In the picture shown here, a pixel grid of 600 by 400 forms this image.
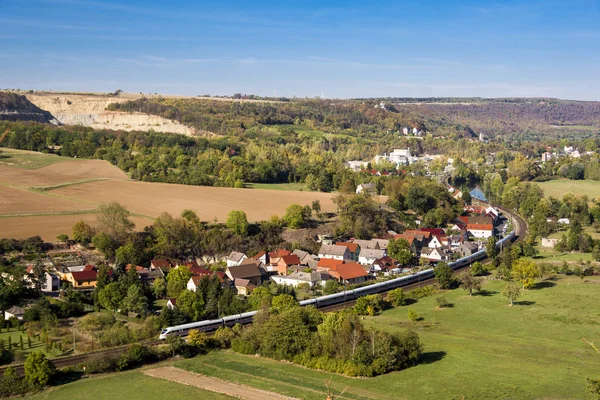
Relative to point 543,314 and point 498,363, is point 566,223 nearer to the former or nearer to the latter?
point 543,314

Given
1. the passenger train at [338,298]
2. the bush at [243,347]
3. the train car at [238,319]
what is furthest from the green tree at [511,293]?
the bush at [243,347]

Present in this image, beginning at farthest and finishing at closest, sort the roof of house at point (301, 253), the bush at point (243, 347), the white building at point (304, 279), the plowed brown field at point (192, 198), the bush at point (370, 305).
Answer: the plowed brown field at point (192, 198) → the roof of house at point (301, 253) → the white building at point (304, 279) → the bush at point (370, 305) → the bush at point (243, 347)

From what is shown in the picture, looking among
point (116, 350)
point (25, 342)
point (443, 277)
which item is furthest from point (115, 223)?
point (443, 277)

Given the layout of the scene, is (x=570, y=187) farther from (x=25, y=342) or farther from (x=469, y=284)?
(x=25, y=342)

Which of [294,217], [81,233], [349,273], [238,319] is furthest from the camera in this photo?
[294,217]

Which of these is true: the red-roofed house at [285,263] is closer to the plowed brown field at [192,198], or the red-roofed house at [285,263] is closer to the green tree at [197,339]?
the plowed brown field at [192,198]

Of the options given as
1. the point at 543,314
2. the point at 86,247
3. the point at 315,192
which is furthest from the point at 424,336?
the point at 315,192

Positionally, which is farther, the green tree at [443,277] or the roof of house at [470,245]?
the roof of house at [470,245]
